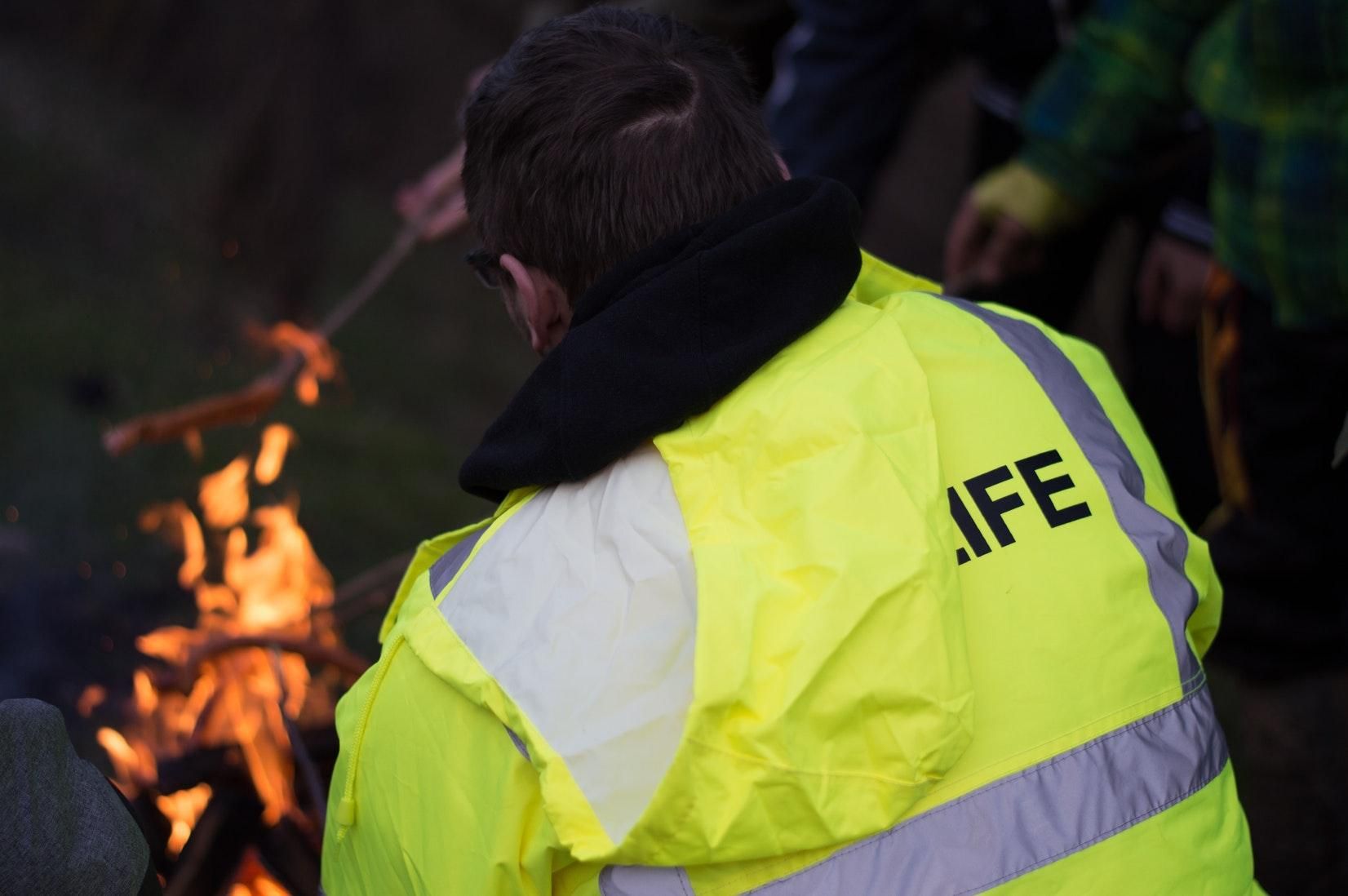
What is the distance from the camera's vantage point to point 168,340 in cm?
452

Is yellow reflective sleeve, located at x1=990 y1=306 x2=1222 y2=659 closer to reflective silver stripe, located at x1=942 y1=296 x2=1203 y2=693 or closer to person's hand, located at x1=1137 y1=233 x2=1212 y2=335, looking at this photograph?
reflective silver stripe, located at x1=942 y1=296 x2=1203 y2=693

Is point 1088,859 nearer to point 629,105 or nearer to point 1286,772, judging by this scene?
point 629,105

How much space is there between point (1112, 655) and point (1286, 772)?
7.07 ft

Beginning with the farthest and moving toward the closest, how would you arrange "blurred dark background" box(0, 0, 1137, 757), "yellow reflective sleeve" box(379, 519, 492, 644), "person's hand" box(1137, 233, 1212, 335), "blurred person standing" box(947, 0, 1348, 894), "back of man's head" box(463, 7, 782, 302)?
1. "blurred dark background" box(0, 0, 1137, 757)
2. "person's hand" box(1137, 233, 1212, 335)
3. "blurred person standing" box(947, 0, 1348, 894)
4. "yellow reflective sleeve" box(379, 519, 492, 644)
5. "back of man's head" box(463, 7, 782, 302)

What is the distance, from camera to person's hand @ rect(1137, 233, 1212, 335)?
2.63 metres

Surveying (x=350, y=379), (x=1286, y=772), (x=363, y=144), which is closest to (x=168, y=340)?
(x=350, y=379)

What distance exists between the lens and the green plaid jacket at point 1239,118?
2031 millimetres

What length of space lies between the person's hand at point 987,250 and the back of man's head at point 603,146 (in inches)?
60.2

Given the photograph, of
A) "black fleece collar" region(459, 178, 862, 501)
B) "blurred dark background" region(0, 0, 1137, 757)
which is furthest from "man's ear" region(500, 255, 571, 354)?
"blurred dark background" region(0, 0, 1137, 757)

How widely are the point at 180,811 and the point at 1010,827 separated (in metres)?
1.33

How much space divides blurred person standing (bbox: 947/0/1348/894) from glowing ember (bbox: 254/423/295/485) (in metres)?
2.08

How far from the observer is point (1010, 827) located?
1147 millimetres

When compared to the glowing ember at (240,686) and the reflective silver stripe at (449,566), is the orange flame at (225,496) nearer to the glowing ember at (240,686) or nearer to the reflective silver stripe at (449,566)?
the glowing ember at (240,686)

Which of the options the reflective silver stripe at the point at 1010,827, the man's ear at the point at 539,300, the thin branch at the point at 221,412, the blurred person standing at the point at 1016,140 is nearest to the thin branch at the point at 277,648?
the thin branch at the point at 221,412
